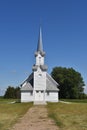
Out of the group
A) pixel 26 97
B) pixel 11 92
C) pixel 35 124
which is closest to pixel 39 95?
pixel 26 97

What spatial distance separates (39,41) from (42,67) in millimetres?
6240

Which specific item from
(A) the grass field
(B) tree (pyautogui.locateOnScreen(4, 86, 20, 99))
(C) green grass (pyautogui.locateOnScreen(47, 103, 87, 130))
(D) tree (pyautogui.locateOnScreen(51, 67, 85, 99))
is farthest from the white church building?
(B) tree (pyautogui.locateOnScreen(4, 86, 20, 99))

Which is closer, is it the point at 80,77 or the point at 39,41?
the point at 39,41

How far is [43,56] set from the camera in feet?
180

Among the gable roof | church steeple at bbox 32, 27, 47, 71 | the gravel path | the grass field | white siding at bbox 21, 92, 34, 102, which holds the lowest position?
the gravel path

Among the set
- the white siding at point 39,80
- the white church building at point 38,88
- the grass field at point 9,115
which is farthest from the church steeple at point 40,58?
the grass field at point 9,115

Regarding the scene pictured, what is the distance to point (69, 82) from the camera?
88.2m

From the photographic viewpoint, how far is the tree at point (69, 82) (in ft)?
287

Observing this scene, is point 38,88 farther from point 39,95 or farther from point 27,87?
point 27,87

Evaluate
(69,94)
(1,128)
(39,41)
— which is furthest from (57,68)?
(1,128)

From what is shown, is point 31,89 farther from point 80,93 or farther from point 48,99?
point 80,93

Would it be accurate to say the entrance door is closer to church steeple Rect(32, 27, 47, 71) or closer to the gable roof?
the gable roof

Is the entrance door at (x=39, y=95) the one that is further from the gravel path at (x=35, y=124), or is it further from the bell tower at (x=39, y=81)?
the gravel path at (x=35, y=124)

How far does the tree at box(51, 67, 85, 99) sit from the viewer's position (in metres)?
87.6
